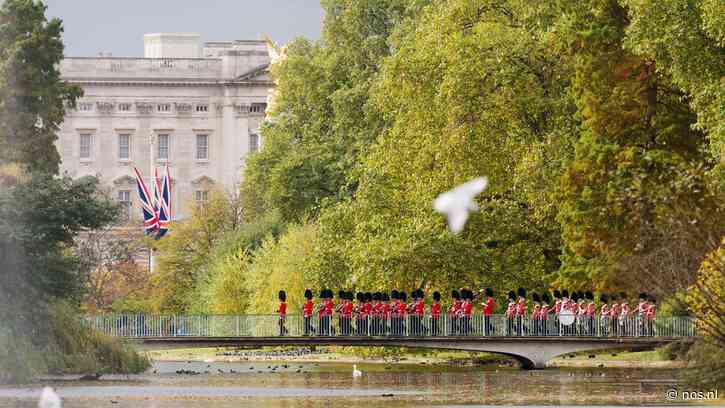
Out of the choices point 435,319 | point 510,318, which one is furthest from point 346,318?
point 510,318

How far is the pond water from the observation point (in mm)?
46531

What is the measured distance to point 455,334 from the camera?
62.9 m

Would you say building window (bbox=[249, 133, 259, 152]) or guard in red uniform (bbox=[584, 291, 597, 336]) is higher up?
building window (bbox=[249, 133, 259, 152])

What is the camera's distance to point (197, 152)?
164m

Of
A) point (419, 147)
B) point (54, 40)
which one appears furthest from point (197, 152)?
point (419, 147)

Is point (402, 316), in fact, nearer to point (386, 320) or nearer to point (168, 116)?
point (386, 320)

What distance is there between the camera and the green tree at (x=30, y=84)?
75.8 meters

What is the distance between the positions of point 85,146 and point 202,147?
8.58 m

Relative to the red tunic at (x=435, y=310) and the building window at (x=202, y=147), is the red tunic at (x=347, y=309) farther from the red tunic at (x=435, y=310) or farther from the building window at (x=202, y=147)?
the building window at (x=202, y=147)

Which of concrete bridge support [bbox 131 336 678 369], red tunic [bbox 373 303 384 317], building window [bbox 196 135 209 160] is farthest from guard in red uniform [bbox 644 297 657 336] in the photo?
building window [bbox 196 135 209 160]

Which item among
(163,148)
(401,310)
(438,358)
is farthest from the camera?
(163,148)

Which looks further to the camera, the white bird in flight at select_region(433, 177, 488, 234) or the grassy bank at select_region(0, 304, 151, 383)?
the white bird in flight at select_region(433, 177, 488, 234)

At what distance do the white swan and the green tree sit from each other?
2950 cm

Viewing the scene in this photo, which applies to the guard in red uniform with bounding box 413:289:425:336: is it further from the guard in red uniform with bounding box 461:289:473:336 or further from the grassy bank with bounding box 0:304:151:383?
the grassy bank with bounding box 0:304:151:383
